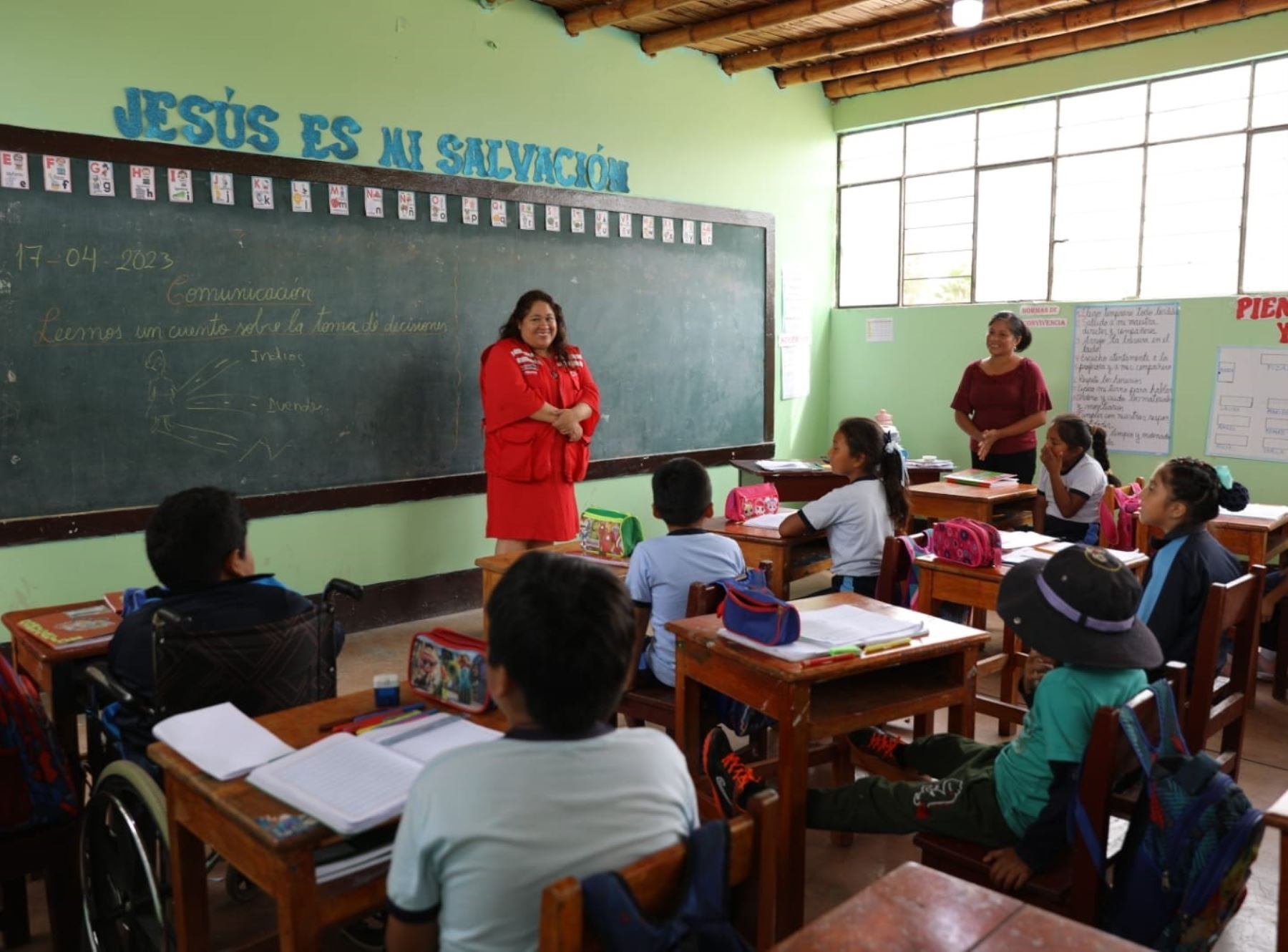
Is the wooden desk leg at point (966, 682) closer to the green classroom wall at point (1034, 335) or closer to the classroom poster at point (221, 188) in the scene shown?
the classroom poster at point (221, 188)

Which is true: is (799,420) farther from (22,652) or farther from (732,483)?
(22,652)

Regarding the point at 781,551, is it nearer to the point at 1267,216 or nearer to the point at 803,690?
the point at 803,690

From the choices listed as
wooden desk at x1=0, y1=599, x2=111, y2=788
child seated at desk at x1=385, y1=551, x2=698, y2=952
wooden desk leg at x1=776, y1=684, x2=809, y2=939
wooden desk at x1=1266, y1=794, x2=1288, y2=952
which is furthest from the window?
wooden desk at x1=0, y1=599, x2=111, y2=788

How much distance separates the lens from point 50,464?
3.64 meters

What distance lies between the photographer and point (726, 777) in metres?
2.17

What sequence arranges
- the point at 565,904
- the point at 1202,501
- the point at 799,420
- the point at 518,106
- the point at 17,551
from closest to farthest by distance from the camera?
1. the point at 565,904
2. the point at 1202,501
3. the point at 17,551
4. the point at 518,106
5. the point at 799,420

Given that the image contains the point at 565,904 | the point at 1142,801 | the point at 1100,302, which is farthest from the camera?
the point at 1100,302

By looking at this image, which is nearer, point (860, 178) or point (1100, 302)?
point (1100, 302)

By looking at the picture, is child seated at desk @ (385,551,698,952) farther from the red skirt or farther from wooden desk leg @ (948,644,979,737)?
the red skirt

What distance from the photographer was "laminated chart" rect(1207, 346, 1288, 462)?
514 centimetres

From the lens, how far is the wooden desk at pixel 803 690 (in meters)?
2.02

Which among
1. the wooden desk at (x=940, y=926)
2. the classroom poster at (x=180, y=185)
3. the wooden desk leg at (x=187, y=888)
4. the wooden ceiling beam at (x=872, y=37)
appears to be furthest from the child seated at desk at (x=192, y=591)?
the wooden ceiling beam at (x=872, y=37)

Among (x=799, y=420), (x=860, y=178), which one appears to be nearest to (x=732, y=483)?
(x=799, y=420)

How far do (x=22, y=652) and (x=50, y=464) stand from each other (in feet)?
5.06
